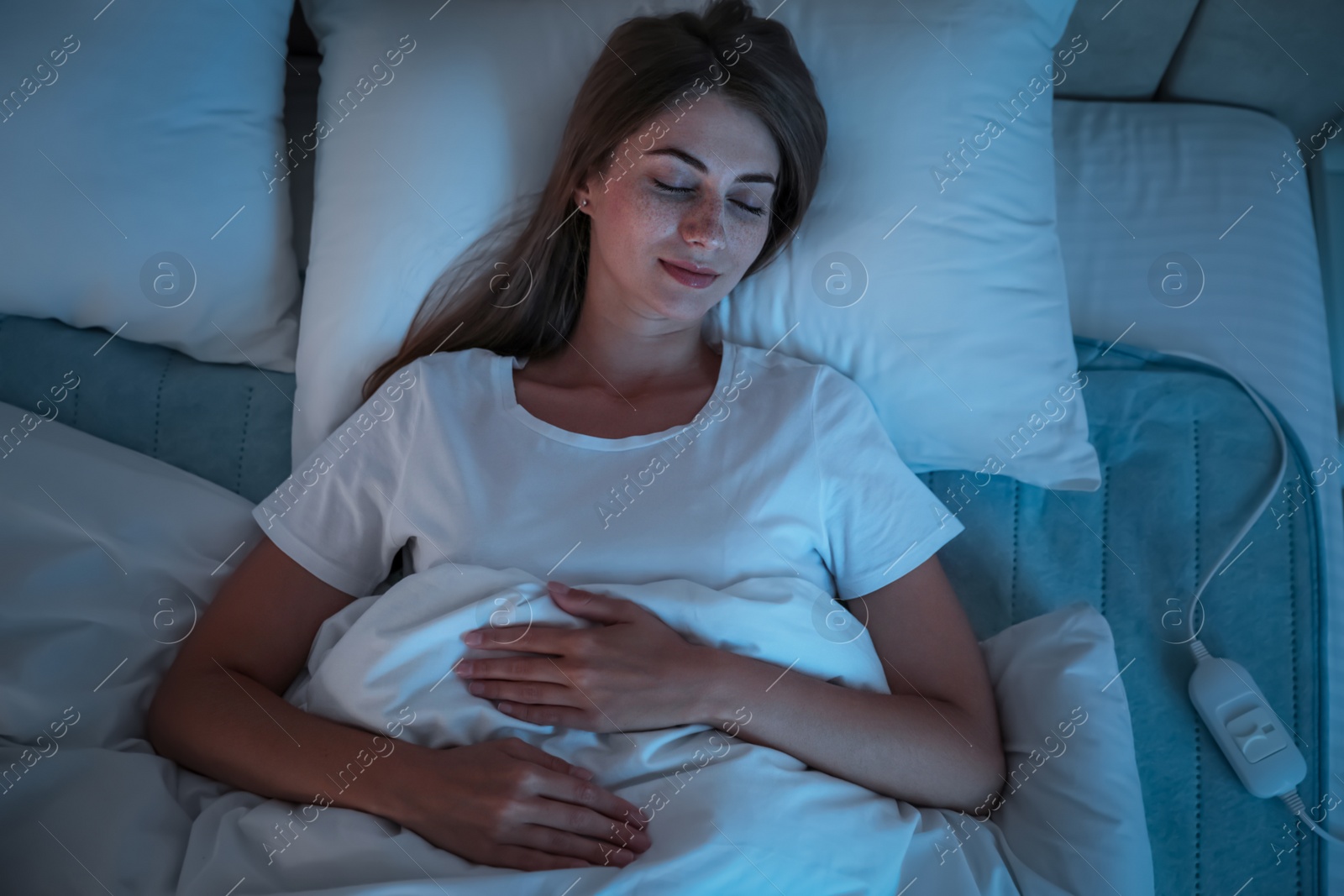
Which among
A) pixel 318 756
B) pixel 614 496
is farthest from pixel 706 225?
pixel 318 756

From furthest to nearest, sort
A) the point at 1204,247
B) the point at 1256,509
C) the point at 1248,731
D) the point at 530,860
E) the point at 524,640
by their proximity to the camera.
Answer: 1. the point at 1204,247
2. the point at 1256,509
3. the point at 1248,731
4. the point at 524,640
5. the point at 530,860

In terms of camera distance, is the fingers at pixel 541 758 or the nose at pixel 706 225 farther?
the nose at pixel 706 225

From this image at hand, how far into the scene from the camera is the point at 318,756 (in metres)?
0.99

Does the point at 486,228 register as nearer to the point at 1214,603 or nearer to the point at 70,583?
the point at 70,583

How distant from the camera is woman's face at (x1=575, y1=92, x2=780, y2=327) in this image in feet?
3.69

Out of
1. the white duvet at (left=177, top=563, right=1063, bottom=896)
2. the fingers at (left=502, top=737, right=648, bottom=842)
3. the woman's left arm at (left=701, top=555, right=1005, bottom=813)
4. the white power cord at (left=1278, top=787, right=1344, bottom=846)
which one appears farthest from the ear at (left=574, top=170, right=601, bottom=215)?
the white power cord at (left=1278, top=787, right=1344, bottom=846)

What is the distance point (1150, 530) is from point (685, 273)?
2.44 ft

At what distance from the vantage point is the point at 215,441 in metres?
1.38

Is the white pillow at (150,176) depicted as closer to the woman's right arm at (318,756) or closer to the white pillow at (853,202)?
the white pillow at (853,202)

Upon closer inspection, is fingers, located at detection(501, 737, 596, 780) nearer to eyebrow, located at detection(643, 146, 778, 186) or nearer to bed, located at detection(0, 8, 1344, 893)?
bed, located at detection(0, 8, 1344, 893)

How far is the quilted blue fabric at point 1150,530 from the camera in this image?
1.13 metres

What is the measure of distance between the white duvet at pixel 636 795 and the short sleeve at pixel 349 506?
74 millimetres

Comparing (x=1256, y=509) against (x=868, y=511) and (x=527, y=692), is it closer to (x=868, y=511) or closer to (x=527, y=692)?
(x=868, y=511)

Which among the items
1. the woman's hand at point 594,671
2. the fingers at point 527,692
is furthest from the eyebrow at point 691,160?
the fingers at point 527,692
